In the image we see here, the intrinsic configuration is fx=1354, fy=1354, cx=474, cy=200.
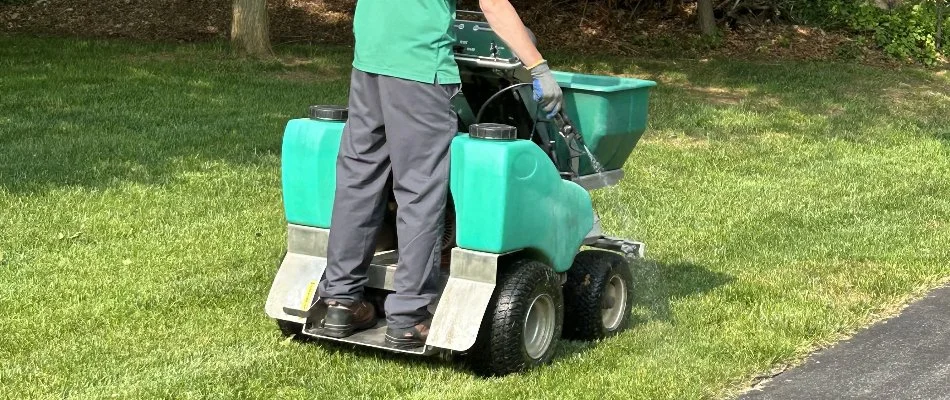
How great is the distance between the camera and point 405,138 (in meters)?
4.60

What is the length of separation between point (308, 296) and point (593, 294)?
1.13m

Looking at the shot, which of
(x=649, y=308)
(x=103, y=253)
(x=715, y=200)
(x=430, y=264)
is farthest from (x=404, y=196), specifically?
(x=715, y=200)

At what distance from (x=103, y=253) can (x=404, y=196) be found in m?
2.44

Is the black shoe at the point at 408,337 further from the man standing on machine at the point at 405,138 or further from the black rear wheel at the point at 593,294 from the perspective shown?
the black rear wheel at the point at 593,294

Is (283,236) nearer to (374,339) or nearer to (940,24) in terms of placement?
(374,339)

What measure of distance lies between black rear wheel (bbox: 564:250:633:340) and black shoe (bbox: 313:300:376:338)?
2.80ft

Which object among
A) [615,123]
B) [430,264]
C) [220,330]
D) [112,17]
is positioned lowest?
[112,17]

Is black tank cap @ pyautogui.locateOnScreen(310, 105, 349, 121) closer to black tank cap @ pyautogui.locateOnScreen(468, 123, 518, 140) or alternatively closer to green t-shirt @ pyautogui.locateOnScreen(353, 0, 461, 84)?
green t-shirt @ pyautogui.locateOnScreen(353, 0, 461, 84)

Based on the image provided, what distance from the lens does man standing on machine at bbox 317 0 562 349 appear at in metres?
4.59

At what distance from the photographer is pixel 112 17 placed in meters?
17.6

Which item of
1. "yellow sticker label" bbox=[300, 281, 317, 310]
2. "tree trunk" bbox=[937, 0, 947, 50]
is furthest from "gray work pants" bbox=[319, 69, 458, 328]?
"tree trunk" bbox=[937, 0, 947, 50]

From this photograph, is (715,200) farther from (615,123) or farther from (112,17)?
(112,17)

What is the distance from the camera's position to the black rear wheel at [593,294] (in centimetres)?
532

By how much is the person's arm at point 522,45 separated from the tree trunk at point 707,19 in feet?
42.3
